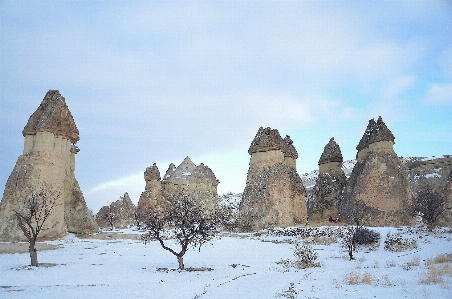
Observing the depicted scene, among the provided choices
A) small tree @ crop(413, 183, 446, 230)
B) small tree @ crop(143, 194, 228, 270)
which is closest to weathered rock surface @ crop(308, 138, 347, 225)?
small tree @ crop(413, 183, 446, 230)

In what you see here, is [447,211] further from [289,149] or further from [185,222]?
[185,222]

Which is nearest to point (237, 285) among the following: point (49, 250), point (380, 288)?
point (380, 288)

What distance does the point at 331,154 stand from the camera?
30719 millimetres

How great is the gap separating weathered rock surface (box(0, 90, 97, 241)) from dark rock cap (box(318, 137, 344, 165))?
66.5ft

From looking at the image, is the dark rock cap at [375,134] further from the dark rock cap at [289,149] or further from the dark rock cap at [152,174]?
the dark rock cap at [152,174]

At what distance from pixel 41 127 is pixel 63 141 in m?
1.75

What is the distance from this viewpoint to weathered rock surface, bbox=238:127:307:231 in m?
25.1

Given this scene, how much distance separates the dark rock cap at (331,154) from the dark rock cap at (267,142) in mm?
5372

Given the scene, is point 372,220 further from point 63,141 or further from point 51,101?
point 51,101

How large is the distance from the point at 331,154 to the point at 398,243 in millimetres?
14661

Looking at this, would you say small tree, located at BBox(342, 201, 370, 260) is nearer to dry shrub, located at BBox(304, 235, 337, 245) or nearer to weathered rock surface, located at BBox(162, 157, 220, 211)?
dry shrub, located at BBox(304, 235, 337, 245)

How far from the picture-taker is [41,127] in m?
22.5

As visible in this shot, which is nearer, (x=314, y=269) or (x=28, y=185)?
(x=314, y=269)

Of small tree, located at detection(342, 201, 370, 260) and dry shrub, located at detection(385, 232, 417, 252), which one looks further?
dry shrub, located at detection(385, 232, 417, 252)
